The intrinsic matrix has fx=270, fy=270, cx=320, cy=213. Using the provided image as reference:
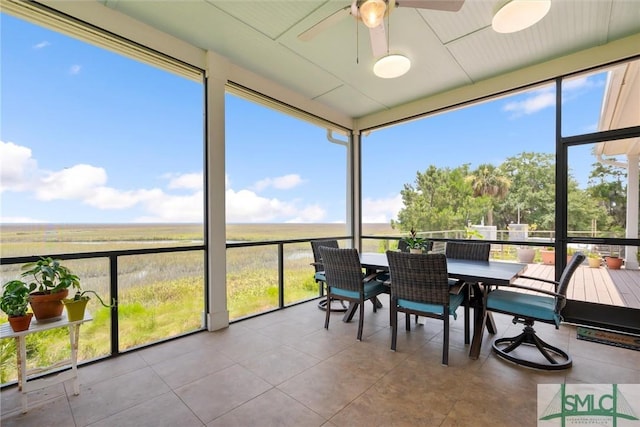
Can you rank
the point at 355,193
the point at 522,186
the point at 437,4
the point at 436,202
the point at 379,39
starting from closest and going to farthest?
the point at 437,4
the point at 379,39
the point at 355,193
the point at 436,202
the point at 522,186

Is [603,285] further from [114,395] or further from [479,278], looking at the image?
[114,395]

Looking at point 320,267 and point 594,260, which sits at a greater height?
point 594,260

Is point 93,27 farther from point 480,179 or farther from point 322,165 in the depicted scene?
point 480,179

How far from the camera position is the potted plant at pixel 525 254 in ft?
11.4

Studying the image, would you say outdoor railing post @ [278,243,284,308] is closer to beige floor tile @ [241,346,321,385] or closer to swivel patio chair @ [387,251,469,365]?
beige floor tile @ [241,346,321,385]

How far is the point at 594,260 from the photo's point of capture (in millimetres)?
2941

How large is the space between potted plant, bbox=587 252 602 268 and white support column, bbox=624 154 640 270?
197 mm

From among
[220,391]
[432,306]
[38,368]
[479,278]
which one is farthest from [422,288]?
[38,368]

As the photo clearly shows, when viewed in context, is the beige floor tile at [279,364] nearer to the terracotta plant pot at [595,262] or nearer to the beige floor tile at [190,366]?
the beige floor tile at [190,366]

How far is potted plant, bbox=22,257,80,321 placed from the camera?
1803 mm

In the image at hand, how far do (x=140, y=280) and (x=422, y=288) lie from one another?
2.61 metres

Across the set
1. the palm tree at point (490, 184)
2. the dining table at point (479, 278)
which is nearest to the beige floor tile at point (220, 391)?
the dining table at point (479, 278)

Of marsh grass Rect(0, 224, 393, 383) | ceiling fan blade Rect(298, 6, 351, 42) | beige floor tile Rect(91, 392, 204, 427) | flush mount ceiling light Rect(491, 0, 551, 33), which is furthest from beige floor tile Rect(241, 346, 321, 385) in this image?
flush mount ceiling light Rect(491, 0, 551, 33)

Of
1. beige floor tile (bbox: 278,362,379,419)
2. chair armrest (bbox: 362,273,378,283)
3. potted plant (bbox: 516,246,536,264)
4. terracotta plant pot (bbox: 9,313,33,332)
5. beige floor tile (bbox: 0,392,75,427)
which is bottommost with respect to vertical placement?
beige floor tile (bbox: 278,362,379,419)
